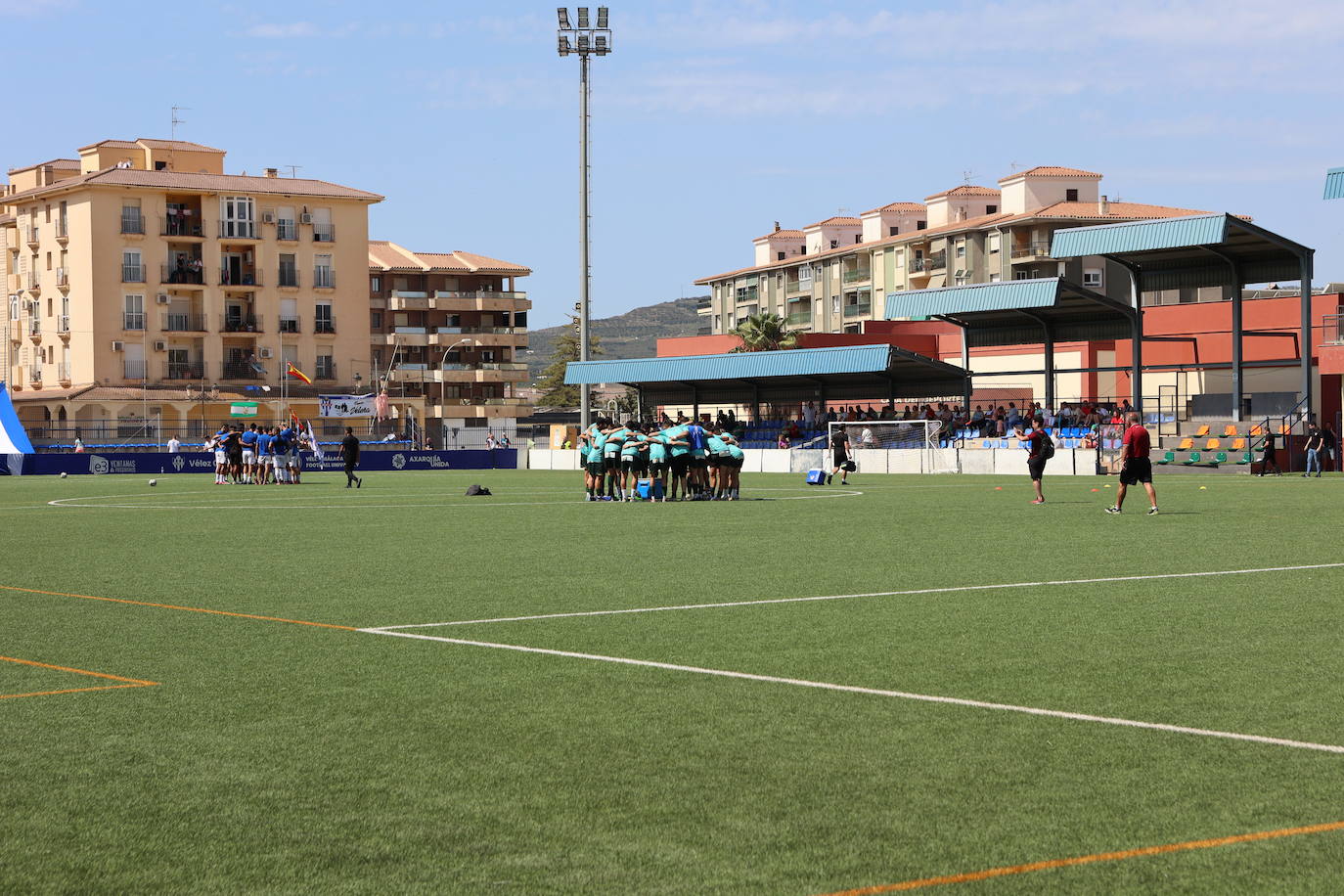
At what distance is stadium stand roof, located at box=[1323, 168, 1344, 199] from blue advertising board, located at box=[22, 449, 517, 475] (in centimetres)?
3610

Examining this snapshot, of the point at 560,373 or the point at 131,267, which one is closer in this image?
the point at 131,267

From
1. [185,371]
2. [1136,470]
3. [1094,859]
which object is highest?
[185,371]

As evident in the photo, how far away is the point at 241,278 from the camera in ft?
335

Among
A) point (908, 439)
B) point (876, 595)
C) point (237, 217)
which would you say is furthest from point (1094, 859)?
point (237, 217)

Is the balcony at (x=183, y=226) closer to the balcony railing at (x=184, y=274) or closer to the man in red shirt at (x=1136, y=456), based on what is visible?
the balcony railing at (x=184, y=274)

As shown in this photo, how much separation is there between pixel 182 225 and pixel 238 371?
9.77 metres

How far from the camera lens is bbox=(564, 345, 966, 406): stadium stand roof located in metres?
61.8

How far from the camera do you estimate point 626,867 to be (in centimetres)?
557

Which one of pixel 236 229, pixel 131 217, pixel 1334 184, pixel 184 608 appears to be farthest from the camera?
pixel 236 229

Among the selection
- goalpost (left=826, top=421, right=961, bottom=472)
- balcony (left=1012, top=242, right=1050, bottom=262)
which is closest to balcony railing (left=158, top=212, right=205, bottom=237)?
balcony (left=1012, top=242, right=1050, bottom=262)

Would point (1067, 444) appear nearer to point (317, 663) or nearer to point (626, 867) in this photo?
point (317, 663)

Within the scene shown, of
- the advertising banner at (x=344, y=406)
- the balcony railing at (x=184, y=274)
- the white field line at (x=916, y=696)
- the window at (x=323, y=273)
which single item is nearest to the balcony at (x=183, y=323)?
the balcony railing at (x=184, y=274)

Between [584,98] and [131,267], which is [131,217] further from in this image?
[584,98]

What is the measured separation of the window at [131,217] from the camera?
3834 inches
